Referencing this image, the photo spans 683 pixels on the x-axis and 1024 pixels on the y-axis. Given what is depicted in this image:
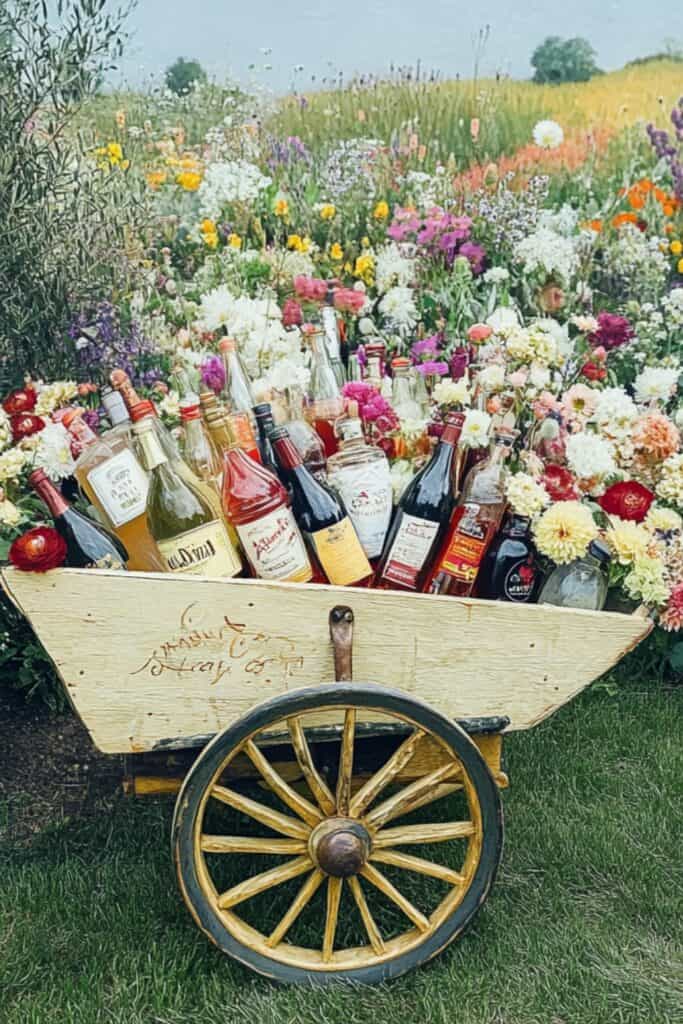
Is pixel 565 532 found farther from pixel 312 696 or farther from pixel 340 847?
pixel 340 847

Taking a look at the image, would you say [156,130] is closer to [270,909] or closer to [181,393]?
[181,393]

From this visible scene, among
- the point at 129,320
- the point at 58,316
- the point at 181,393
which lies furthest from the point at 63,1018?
the point at 129,320

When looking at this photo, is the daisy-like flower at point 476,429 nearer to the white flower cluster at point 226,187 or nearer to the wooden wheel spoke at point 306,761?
the wooden wheel spoke at point 306,761

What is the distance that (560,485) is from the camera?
6.52 ft

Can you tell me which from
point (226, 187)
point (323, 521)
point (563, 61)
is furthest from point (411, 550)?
point (563, 61)

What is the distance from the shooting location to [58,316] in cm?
279

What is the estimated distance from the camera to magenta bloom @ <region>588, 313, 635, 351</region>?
9.70 feet

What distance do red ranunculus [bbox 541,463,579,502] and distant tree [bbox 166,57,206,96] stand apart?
12.6ft

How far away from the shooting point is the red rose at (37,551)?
163cm

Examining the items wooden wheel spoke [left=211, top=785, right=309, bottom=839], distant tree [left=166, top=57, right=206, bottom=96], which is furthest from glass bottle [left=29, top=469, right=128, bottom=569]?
distant tree [left=166, top=57, right=206, bottom=96]

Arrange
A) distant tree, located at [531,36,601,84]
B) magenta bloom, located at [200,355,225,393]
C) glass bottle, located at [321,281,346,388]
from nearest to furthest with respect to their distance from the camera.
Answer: magenta bloom, located at [200,355,225,393], glass bottle, located at [321,281,346,388], distant tree, located at [531,36,601,84]

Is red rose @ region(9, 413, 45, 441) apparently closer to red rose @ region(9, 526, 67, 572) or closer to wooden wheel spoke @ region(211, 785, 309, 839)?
red rose @ region(9, 526, 67, 572)

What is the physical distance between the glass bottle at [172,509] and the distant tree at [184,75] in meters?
3.72

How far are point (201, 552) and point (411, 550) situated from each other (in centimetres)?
40
